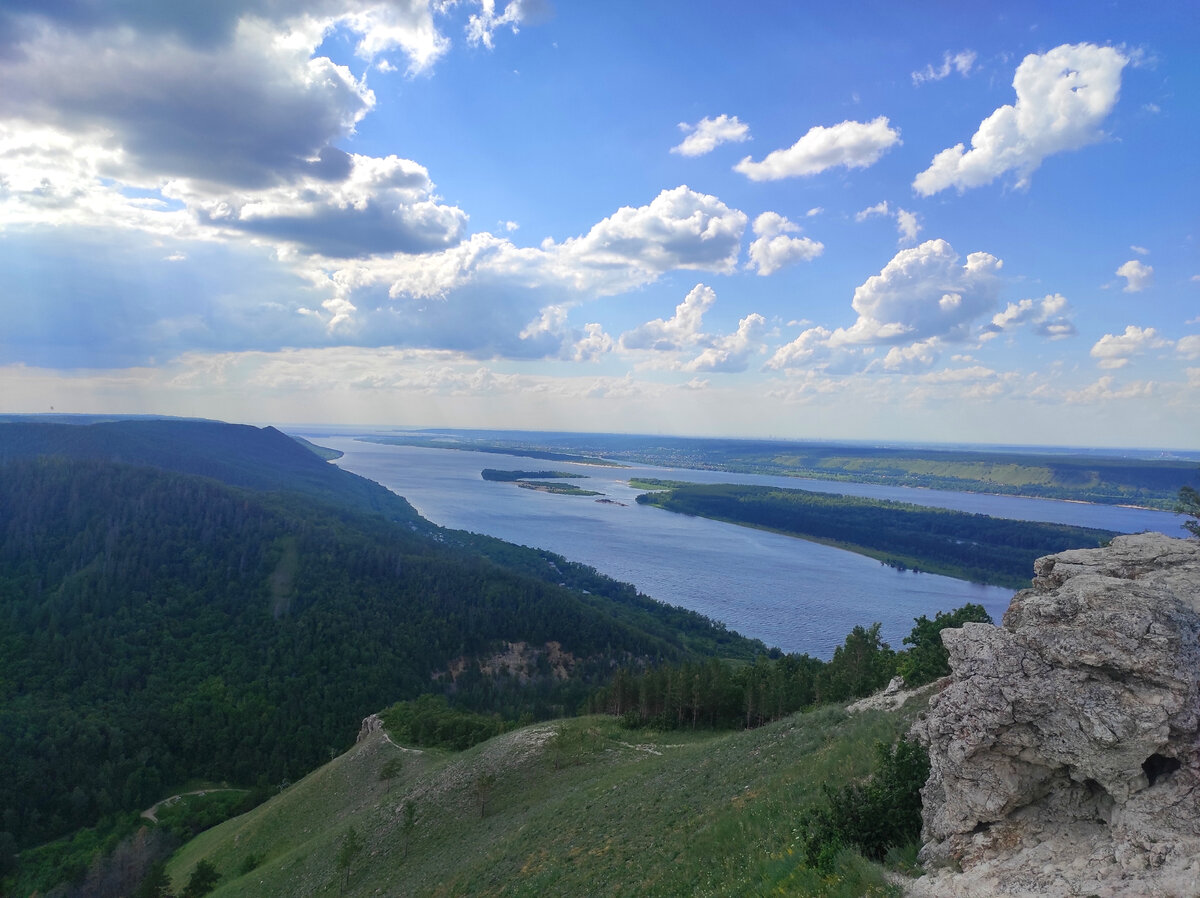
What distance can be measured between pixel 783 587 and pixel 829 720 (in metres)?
118

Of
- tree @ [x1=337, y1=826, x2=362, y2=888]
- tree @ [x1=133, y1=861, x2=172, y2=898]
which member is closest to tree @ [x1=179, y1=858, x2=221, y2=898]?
tree @ [x1=133, y1=861, x2=172, y2=898]

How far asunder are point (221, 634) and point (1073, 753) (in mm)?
124690

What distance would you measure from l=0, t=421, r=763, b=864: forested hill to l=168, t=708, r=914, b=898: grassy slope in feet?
107

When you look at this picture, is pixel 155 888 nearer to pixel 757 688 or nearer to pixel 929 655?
pixel 757 688

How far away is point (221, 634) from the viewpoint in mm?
107062

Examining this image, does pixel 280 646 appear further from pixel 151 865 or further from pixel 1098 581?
pixel 1098 581

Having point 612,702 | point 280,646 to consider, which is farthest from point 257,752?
point 612,702

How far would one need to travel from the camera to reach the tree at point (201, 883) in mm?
41938

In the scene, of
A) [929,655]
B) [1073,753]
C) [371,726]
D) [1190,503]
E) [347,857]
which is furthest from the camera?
[371,726]

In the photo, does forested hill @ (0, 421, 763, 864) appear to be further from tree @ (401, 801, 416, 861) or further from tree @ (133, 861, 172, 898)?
tree @ (401, 801, 416, 861)

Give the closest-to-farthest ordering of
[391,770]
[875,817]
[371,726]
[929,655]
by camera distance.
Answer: [875,817] < [929,655] < [391,770] < [371,726]

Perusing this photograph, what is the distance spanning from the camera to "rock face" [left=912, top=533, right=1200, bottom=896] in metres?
9.20

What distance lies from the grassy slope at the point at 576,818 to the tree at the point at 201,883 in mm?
1097

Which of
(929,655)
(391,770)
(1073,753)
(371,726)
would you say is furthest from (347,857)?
(371,726)
